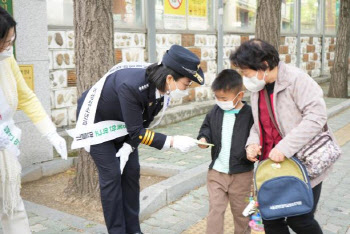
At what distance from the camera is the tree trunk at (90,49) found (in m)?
4.34

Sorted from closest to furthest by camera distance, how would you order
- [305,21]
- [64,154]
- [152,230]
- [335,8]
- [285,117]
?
[285,117] < [64,154] < [152,230] < [305,21] < [335,8]

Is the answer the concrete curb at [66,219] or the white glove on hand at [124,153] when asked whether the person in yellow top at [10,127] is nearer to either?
the white glove on hand at [124,153]

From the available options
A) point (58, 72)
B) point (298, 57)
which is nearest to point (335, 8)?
point (298, 57)

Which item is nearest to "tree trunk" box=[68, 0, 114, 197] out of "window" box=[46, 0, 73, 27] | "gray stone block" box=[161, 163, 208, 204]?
"gray stone block" box=[161, 163, 208, 204]

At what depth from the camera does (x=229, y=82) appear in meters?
3.22

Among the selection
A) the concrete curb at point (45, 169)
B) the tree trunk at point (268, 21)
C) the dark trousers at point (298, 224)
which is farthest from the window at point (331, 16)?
the dark trousers at point (298, 224)

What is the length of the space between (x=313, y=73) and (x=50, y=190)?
46.0 feet

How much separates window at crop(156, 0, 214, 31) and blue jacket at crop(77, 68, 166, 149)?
6038mm

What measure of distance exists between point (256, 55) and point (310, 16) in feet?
50.1

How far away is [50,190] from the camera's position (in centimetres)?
493

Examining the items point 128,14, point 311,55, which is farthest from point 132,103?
point 311,55

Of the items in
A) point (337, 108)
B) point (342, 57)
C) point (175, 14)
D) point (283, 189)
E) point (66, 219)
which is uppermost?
point (175, 14)

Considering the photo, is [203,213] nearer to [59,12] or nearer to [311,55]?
[59,12]

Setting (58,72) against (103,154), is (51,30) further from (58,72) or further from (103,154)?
(103,154)
